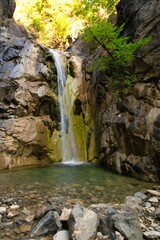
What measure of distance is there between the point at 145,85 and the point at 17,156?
5849 mm

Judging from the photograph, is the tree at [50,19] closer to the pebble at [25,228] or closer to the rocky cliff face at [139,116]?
the rocky cliff face at [139,116]

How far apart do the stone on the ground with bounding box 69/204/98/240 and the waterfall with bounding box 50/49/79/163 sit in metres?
7.10

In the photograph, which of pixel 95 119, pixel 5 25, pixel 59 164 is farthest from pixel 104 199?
pixel 5 25

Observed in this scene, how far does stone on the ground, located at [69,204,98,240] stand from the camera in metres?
3.87

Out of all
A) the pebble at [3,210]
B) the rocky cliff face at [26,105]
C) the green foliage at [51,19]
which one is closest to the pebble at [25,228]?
the pebble at [3,210]

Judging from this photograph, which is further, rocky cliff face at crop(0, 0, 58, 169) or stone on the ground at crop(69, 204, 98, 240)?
rocky cliff face at crop(0, 0, 58, 169)

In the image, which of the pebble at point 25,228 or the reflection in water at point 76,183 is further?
the reflection in water at point 76,183

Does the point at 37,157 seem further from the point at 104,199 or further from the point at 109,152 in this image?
the point at 104,199

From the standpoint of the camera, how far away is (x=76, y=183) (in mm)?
7812

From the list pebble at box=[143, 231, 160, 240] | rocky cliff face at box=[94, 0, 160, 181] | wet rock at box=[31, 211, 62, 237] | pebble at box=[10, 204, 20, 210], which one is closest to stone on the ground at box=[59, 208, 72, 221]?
wet rock at box=[31, 211, 62, 237]

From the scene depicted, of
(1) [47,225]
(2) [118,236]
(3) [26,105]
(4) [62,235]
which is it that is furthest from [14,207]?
(3) [26,105]

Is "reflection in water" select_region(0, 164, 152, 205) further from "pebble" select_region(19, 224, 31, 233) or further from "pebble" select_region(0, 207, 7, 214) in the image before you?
"pebble" select_region(19, 224, 31, 233)

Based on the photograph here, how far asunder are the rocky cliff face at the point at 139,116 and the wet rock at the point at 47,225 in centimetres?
451

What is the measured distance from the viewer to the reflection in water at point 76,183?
665 cm
